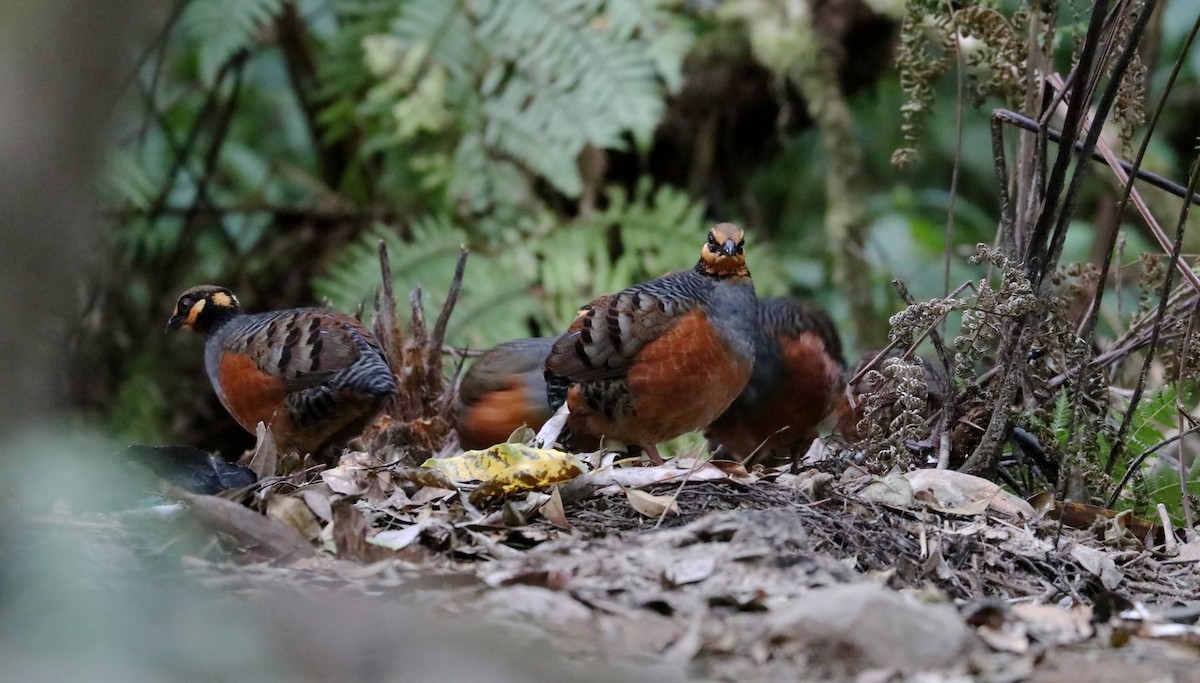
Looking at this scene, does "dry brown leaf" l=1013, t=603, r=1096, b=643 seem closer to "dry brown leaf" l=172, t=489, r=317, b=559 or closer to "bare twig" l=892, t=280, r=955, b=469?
"bare twig" l=892, t=280, r=955, b=469

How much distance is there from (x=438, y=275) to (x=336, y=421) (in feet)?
8.49

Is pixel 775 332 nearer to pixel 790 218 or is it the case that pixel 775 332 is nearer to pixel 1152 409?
pixel 1152 409

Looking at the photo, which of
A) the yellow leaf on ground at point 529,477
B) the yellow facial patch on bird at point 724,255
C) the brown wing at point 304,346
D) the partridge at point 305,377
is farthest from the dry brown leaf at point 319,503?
the yellow facial patch on bird at point 724,255

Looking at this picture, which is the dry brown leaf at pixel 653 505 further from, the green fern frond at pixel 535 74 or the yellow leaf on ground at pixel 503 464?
the green fern frond at pixel 535 74

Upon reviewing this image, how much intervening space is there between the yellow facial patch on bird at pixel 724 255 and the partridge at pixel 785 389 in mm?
479

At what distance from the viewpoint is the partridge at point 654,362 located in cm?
493

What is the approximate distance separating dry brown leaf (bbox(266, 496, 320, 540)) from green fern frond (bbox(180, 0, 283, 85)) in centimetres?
494

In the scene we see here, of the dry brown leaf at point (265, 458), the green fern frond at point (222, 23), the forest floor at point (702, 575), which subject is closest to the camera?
the forest floor at point (702, 575)

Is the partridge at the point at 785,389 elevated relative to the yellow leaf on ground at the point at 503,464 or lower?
lower

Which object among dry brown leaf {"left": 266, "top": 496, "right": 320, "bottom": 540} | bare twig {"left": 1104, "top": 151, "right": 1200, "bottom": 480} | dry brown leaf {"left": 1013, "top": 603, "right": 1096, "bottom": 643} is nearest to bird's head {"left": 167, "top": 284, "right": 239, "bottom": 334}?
dry brown leaf {"left": 266, "top": 496, "right": 320, "bottom": 540}

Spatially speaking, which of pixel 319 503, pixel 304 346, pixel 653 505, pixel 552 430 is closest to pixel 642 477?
pixel 653 505

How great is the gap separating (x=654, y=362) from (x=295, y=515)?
1944mm

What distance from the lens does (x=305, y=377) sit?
5.13 meters

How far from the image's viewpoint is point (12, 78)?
1.57 m
